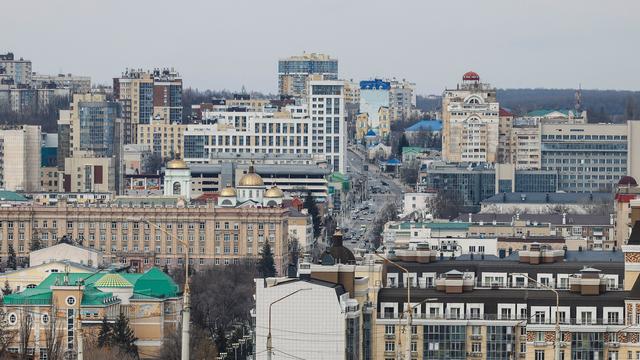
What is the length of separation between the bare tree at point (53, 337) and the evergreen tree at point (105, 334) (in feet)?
4.04

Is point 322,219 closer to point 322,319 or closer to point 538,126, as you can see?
point 538,126

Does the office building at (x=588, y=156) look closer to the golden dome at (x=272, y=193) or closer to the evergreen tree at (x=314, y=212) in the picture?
the evergreen tree at (x=314, y=212)

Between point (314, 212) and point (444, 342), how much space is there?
92.1 metres

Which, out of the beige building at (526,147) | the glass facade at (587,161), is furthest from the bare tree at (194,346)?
the beige building at (526,147)

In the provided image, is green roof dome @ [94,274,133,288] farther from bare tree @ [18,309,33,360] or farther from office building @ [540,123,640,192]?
office building @ [540,123,640,192]

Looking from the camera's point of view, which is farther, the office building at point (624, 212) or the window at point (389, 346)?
the office building at point (624, 212)

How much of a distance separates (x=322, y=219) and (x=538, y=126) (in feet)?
113

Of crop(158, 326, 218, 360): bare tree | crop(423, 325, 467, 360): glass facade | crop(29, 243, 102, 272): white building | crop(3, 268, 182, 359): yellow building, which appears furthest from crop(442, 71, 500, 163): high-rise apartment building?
crop(423, 325, 467, 360): glass facade

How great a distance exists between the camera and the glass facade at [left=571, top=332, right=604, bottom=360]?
6706 centimetres

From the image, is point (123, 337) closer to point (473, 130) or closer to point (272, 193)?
point (272, 193)

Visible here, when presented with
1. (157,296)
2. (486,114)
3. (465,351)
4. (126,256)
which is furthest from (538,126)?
(465,351)

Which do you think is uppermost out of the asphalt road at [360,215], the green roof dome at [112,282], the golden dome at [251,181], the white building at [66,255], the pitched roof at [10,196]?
the golden dome at [251,181]

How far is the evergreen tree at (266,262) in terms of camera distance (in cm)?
12540

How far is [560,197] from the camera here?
552 feet
